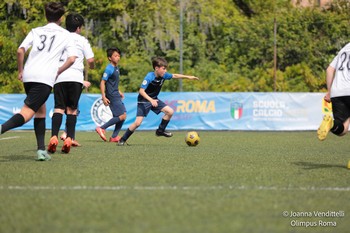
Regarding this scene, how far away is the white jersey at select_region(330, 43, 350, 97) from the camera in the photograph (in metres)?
8.18

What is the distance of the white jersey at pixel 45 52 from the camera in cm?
838

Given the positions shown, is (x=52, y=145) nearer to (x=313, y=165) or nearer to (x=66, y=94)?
(x=66, y=94)

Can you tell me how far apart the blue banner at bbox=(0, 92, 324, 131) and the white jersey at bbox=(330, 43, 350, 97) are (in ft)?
47.2

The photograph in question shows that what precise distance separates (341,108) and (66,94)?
4121mm

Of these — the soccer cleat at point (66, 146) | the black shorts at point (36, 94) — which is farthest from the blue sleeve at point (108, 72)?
the black shorts at point (36, 94)

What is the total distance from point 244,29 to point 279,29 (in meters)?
1.76

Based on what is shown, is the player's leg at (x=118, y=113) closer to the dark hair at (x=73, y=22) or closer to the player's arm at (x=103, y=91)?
the player's arm at (x=103, y=91)

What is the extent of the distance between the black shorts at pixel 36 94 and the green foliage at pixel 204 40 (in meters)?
21.7

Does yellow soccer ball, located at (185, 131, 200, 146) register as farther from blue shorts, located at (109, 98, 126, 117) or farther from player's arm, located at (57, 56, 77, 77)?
player's arm, located at (57, 56, 77, 77)

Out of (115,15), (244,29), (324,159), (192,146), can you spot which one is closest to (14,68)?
(115,15)

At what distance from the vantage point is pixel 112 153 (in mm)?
10211

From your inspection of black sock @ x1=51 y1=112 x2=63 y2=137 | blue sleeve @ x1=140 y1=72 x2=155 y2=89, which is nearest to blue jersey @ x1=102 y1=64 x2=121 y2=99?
blue sleeve @ x1=140 y1=72 x2=155 y2=89

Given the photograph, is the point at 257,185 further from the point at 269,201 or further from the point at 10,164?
the point at 10,164

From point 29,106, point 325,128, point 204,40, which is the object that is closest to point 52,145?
point 29,106
